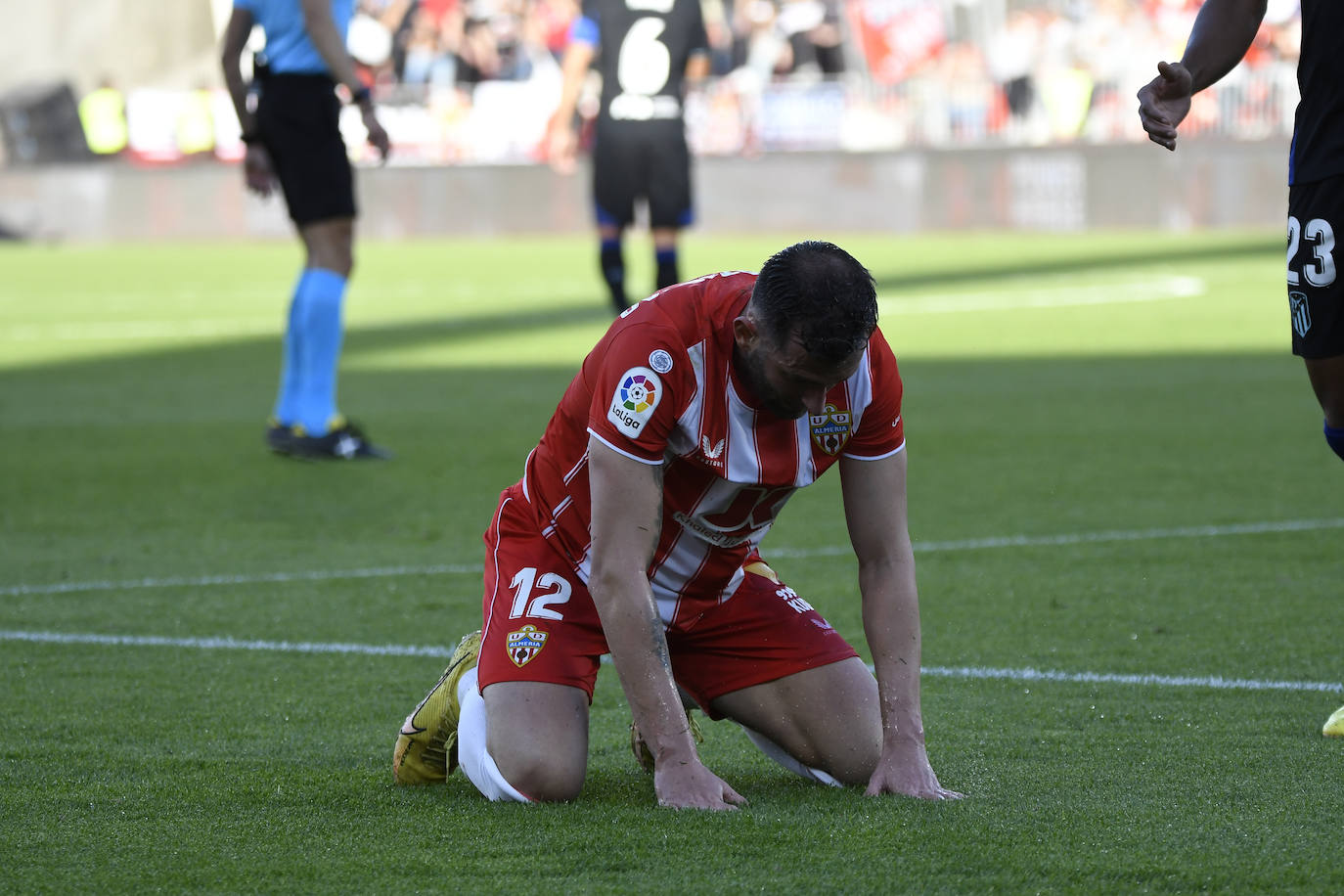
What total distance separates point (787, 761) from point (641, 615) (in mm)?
571

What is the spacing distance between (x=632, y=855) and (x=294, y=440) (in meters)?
5.30

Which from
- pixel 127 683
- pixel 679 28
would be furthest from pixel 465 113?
pixel 127 683

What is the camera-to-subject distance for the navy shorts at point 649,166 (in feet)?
36.4

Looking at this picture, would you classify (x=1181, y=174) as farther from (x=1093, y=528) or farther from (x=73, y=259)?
(x=1093, y=528)

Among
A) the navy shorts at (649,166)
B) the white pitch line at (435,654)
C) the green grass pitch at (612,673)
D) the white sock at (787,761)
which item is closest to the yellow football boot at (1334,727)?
the green grass pitch at (612,673)

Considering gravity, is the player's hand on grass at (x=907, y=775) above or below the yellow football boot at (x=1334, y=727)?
above

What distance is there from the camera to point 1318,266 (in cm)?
372

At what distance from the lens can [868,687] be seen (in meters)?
3.69

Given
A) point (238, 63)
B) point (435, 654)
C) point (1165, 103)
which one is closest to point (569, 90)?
point (238, 63)

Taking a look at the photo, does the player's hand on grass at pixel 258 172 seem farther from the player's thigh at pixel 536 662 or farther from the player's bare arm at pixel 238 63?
the player's thigh at pixel 536 662

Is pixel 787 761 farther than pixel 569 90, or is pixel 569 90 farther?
pixel 569 90

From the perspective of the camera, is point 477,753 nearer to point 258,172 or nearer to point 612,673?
point 612,673

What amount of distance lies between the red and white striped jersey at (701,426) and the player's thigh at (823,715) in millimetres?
242

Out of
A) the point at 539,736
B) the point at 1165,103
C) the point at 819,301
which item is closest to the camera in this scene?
the point at 819,301
